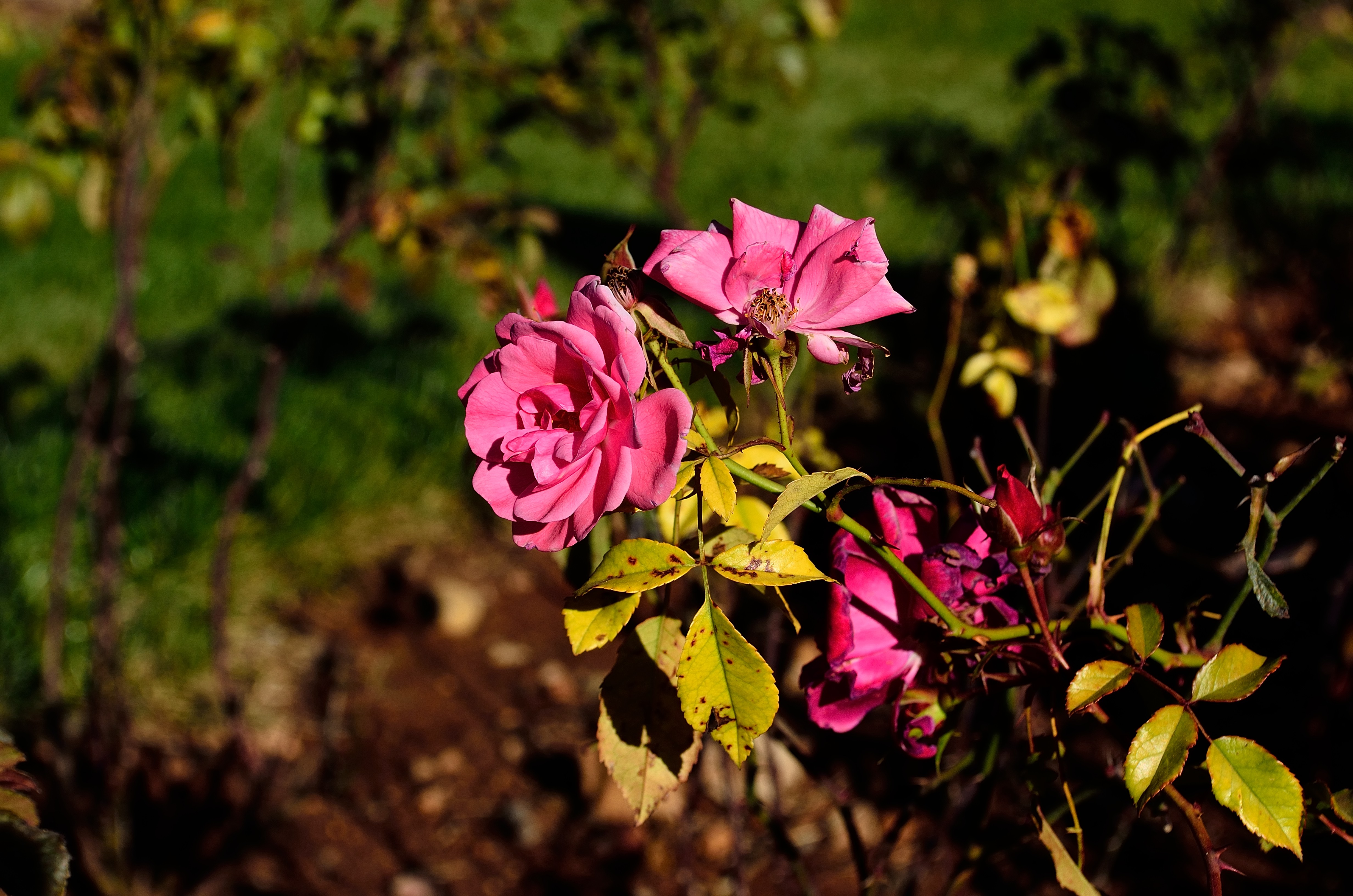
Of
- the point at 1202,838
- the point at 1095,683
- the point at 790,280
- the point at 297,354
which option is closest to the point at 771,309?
the point at 790,280

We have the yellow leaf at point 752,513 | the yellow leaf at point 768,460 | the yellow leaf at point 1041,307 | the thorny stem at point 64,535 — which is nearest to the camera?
the yellow leaf at point 768,460

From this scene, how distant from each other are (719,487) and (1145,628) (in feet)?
0.71

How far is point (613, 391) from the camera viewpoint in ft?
1.58

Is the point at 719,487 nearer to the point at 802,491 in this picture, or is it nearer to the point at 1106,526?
the point at 802,491

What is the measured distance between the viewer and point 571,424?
1.76ft

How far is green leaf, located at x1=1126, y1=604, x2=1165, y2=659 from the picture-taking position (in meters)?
0.50

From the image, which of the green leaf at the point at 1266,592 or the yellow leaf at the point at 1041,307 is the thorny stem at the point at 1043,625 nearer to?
the green leaf at the point at 1266,592

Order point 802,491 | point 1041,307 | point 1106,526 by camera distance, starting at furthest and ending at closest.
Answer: point 1041,307 < point 1106,526 < point 802,491

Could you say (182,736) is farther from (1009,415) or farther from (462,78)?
(1009,415)

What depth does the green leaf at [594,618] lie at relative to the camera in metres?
0.53

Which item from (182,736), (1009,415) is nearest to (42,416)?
(182,736)

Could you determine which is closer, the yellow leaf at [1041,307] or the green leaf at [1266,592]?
the green leaf at [1266,592]

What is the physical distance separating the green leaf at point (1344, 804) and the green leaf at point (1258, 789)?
0.03 metres

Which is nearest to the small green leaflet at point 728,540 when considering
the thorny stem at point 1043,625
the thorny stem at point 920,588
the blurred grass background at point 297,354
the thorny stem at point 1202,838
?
the thorny stem at point 920,588
